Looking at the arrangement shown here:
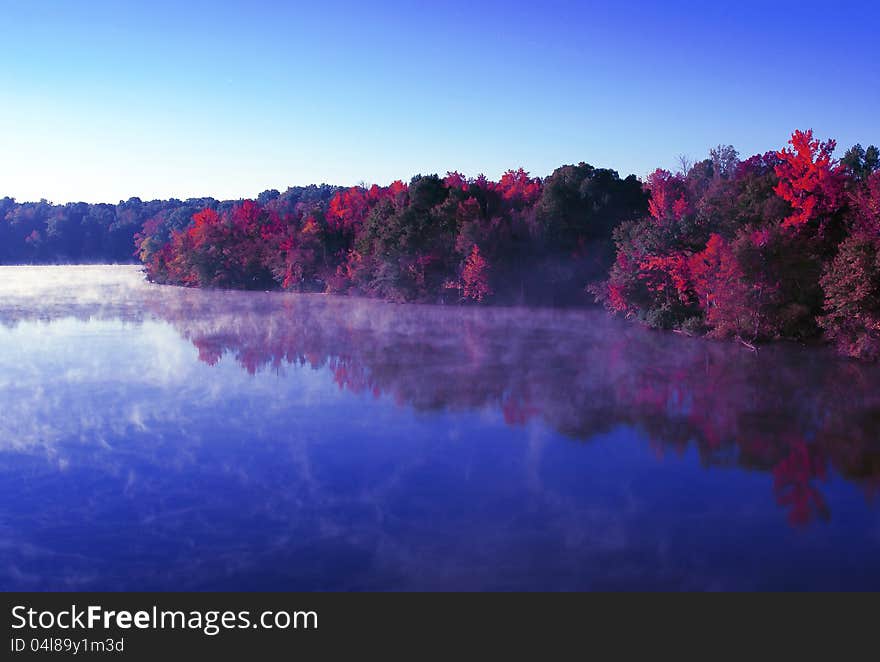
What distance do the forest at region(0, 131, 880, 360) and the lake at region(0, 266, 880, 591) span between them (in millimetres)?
3213

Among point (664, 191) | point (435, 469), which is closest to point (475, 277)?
point (664, 191)

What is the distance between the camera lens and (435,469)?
45.2 ft

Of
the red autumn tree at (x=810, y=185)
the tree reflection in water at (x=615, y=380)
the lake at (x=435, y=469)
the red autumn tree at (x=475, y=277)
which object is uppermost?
the red autumn tree at (x=810, y=185)

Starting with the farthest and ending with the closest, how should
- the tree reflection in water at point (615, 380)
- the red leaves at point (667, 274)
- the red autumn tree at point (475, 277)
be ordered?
the red autumn tree at point (475, 277) < the red leaves at point (667, 274) < the tree reflection in water at point (615, 380)

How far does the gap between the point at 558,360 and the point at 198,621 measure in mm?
20135

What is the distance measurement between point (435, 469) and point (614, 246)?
3851cm

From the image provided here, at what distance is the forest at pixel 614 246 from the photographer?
1154 inches

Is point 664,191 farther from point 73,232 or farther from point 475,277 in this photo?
point 73,232

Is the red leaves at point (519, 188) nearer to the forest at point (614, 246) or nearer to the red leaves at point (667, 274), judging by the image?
the forest at point (614, 246)

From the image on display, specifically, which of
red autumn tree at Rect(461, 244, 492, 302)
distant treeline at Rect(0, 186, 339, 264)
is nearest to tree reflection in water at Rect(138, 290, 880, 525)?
red autumn tree at Rect(461, 244, 492, 302)

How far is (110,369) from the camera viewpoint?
78.4 ft

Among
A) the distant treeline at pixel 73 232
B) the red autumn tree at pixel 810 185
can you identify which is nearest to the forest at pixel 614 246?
the red autumn tree at pixel 810 185

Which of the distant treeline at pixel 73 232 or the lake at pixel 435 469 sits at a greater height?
the distant treeline at pixel 73 232

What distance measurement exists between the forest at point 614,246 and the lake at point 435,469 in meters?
3.21
